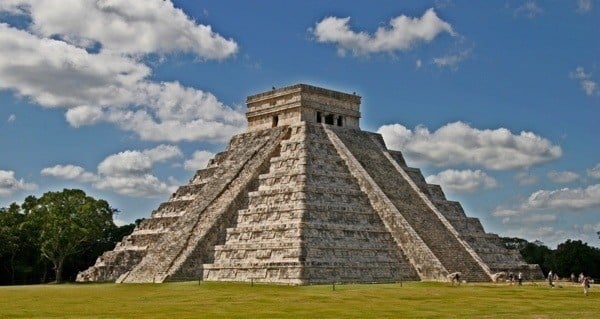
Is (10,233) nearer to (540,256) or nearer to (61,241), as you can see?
(61,241)

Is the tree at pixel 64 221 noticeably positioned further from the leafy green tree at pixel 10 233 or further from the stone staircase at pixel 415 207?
the stone staircase at pixel 415 207

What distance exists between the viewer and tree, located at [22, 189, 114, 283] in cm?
4809

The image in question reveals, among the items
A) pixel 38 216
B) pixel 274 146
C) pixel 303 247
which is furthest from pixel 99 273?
pixel 303 247

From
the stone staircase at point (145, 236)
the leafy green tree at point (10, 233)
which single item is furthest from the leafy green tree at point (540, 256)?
the leafy green tree at point (10, 233)

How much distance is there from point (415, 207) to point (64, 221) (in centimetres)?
2127

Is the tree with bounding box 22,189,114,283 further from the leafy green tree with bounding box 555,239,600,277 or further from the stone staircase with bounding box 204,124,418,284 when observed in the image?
the leafy green tree with bounding box 555,239,600,277

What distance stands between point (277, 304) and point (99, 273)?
71.8 feet

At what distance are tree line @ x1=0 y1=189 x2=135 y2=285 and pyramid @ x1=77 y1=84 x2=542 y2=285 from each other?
14.4 ft

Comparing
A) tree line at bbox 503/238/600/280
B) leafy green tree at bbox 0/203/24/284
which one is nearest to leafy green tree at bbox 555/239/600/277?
tree line at bbox 503/238/600/280

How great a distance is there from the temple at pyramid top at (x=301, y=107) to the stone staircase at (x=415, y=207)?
1.22m

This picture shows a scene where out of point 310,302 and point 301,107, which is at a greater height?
point 301,107

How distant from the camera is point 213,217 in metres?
39.1

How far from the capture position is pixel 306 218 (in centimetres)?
Result: 3459

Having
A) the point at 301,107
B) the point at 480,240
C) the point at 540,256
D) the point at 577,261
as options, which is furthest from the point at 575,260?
the point at 301,107
